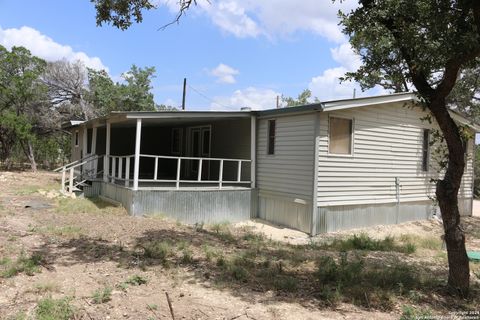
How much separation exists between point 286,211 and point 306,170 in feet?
4.90

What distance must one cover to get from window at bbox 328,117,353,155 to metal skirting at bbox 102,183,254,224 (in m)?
3.00

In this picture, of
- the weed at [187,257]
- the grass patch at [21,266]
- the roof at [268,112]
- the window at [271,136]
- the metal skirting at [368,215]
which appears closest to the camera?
the grass patch at [21,266]

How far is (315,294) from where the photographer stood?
5188 millimetres

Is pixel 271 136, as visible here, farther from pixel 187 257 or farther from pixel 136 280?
pixel 136 280

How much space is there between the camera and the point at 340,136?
12016mm

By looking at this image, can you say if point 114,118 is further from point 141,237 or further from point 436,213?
point 436,213

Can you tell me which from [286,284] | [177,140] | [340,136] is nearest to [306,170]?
[340,136]

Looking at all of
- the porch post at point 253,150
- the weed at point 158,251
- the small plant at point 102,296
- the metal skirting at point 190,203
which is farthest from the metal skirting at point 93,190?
the small plant at point 102,296

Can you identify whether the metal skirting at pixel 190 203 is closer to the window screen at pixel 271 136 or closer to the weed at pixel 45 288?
the window screen at pixel 271 136

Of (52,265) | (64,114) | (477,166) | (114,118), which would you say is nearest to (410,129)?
(114,118)

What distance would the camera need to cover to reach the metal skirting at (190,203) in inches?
449

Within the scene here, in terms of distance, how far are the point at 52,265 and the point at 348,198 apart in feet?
27.8

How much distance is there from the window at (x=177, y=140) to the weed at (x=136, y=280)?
1265cm

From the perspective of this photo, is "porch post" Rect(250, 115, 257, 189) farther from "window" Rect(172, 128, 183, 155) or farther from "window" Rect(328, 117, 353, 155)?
"window" Rect(172, 128, 183, 155)
